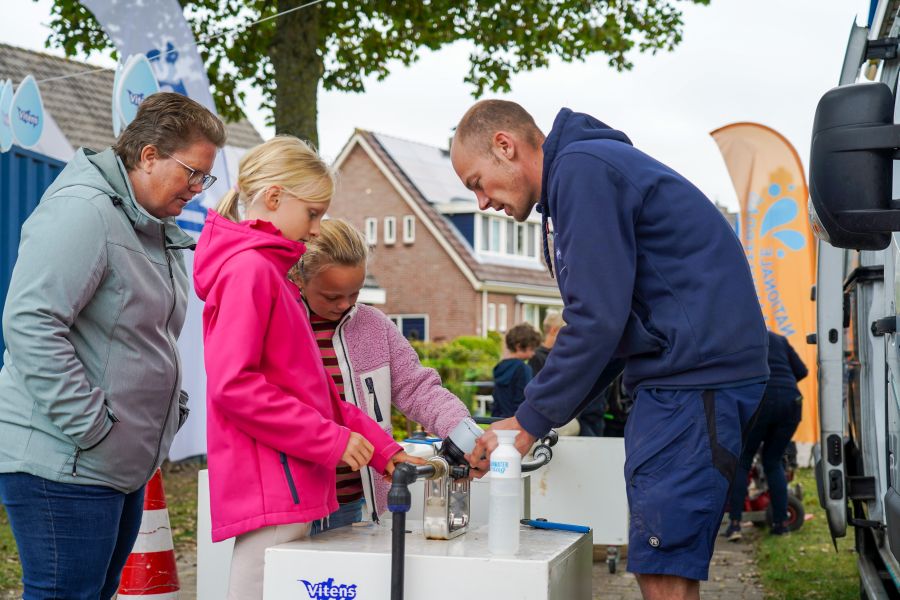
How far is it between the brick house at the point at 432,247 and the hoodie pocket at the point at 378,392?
31.7m

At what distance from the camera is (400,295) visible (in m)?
37.3

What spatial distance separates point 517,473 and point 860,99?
4.20 ft

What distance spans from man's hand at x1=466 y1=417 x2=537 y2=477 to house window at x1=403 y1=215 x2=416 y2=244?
112 ft

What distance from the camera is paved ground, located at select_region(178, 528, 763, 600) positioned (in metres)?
6.79

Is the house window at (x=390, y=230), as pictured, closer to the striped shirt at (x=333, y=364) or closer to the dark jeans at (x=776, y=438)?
the dark jeans at (x=776, y=438)

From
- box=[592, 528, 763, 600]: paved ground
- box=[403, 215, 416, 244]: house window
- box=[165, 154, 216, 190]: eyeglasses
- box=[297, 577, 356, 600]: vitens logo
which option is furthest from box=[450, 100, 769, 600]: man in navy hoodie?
box=[403, 215, 416, 244]: house window

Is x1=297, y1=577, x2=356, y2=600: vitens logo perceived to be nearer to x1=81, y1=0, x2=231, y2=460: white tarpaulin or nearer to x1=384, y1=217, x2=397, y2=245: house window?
x1=81, y1=0, x2=231, y2=460: white tarpaulin

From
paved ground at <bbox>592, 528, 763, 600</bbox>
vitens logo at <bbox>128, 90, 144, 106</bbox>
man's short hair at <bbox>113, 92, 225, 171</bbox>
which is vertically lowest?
paved ground at <bbox>592, 528, 763, 600</bbox>

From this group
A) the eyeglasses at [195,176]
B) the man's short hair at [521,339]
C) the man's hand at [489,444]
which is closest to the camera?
the man's hand at [489,444]

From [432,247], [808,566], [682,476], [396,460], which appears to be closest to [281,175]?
[396,460]

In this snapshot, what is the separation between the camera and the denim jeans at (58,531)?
297 cm

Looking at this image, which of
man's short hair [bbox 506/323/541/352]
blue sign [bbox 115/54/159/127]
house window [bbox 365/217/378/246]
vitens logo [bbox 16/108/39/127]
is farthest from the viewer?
house window [bbox 365/217/378/246]

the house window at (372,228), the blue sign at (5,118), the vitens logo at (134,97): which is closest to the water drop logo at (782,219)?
the vitens logo at (134,97)

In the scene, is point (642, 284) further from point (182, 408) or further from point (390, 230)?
point (390, 230)
